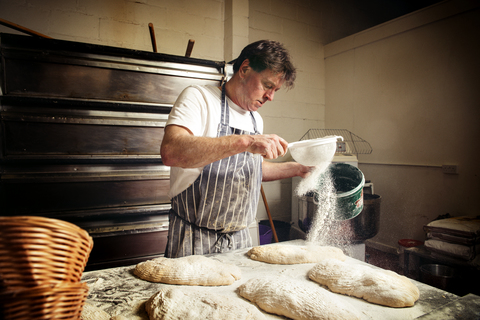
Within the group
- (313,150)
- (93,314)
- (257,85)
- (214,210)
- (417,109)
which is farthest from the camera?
(417,109)

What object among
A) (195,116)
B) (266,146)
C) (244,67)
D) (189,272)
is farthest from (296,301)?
(244,67)

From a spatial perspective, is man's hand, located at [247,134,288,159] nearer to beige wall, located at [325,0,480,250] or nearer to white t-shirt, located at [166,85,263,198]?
white t-shirt, located at [166,85,263,198]

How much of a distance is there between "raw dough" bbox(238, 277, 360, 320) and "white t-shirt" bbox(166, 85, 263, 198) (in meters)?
0.59

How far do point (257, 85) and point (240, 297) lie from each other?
1016 millimetres

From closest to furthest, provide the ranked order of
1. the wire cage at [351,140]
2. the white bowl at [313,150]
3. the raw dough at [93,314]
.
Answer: the raw dough at [93,314] < the white bowl at [313,150] < the wire cage at [351,140]

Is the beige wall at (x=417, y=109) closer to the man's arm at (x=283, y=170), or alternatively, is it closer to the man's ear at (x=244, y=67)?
the man's arm at (x=283, y=170)

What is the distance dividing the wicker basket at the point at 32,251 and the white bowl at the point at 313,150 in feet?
3.13

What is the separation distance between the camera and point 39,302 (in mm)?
454

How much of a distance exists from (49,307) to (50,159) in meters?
1.91

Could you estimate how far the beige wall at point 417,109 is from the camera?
2.78m

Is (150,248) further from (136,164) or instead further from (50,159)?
(50,159)

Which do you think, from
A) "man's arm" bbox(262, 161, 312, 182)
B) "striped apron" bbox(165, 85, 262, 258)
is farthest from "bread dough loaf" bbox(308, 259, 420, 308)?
"man's arm" bbox(262, 161, 312, 182)

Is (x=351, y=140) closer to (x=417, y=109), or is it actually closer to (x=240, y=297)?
(x=417, y=109)

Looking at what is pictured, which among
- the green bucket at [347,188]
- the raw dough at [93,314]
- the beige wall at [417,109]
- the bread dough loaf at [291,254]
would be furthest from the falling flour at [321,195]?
the beige wall at [417,109]
